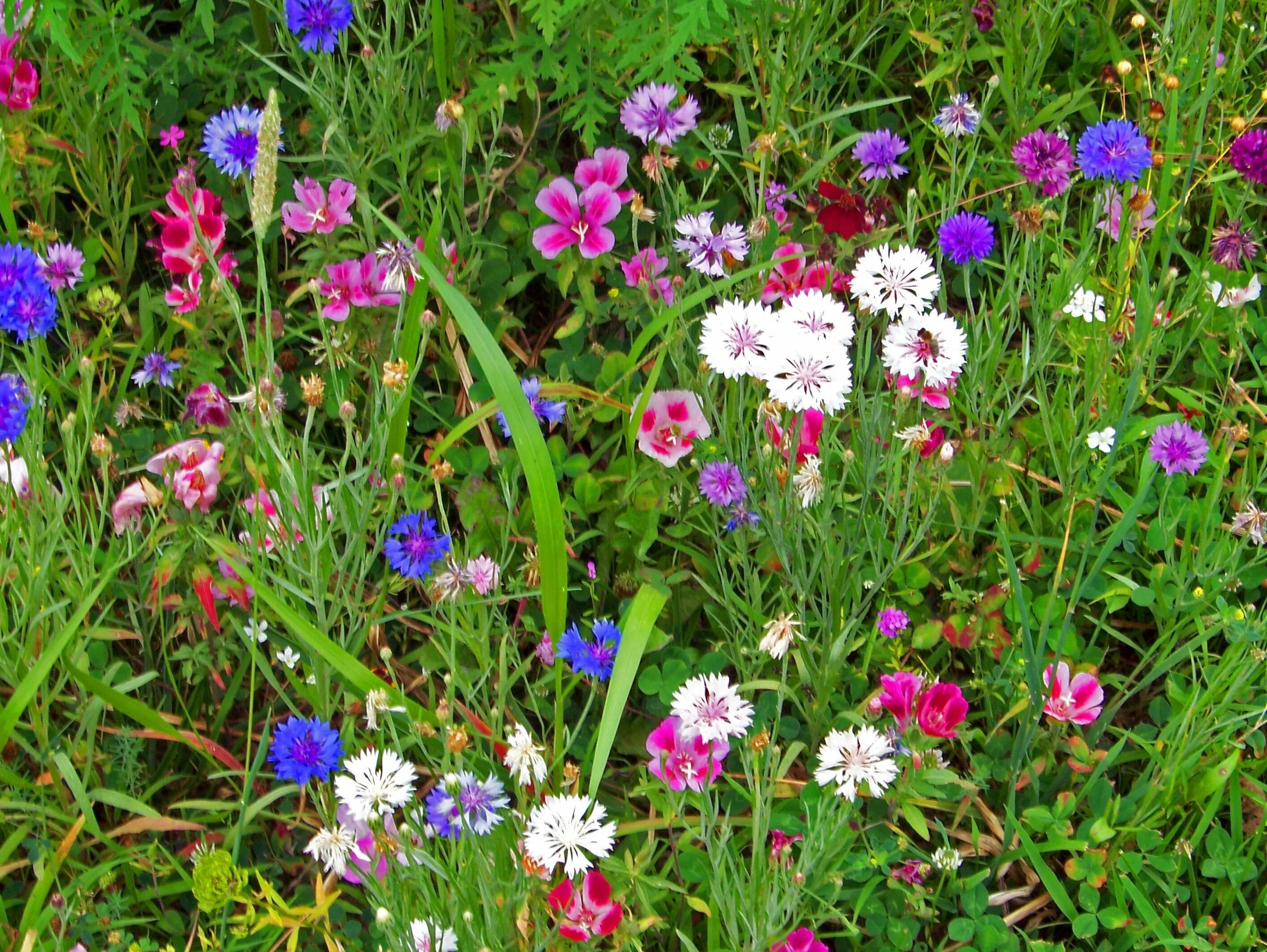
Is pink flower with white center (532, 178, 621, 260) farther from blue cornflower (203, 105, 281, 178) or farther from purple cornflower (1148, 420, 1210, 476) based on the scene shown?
purple cornflower (1148, 420, 1210, 476)

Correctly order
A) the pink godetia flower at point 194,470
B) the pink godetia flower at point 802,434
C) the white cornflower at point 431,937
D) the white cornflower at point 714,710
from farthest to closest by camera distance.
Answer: the pink godetia flower at point 194,470
the pink godetia flower at point 802,434
the white cornflower at point 714,710
the white cornflower at point 431,937

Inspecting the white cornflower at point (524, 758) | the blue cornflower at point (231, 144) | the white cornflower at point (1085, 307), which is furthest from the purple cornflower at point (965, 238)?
the blue cornflower at point (231, 144)

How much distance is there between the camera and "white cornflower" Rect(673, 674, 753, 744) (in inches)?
61.3

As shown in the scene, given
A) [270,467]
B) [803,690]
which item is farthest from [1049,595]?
[270,467]

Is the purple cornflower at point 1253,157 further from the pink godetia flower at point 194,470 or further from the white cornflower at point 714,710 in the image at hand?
the pink godetia flower at point 194,470

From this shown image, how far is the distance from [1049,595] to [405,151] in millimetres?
1319

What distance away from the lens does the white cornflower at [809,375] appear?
1.46 metres

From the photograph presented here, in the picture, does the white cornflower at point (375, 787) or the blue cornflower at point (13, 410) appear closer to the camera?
the white cornflower at point (375, 787)

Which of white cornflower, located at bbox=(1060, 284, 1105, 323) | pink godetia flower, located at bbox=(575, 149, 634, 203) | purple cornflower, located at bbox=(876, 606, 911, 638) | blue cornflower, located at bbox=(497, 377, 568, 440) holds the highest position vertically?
pink godetia flower, located at bbox=(575, 149, 634, 203)

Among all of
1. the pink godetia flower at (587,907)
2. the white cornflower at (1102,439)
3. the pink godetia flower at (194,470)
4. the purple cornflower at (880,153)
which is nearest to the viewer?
the pink godetia flower at (587,907)

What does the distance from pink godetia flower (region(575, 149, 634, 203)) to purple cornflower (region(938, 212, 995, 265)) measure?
572 millimetres

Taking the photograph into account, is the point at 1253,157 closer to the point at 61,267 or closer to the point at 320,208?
the point at 320,208

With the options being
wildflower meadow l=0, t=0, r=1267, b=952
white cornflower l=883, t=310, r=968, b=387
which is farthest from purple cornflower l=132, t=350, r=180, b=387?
white cornflower l=883, t=310, r=968, b=387

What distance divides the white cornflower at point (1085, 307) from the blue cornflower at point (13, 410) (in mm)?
1569
